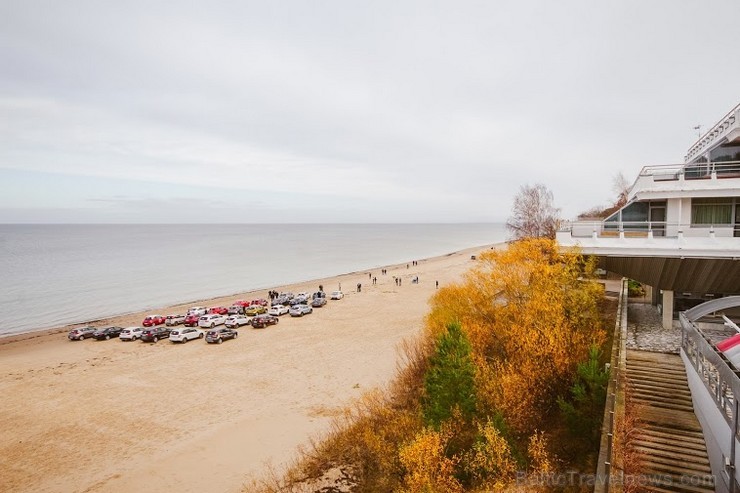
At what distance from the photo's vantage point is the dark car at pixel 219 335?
36.0 meters

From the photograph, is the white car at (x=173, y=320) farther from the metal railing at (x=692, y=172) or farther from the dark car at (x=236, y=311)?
the metal railing at (x=692, y=172)

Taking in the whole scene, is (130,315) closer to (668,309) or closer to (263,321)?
(263,321)

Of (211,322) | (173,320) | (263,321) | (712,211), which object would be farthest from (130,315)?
(712,211)

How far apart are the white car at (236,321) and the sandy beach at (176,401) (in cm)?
347

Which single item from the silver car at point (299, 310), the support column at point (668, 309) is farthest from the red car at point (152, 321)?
the support column at point (668, 309)

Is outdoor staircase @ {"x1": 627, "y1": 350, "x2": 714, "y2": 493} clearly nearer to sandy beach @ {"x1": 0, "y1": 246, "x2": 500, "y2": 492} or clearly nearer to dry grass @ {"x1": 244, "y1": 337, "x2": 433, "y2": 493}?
dry grass @ {"x1": 244, "y1": 337, "x2": 433, "y2": 493}

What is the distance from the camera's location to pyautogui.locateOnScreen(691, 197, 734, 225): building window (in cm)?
1833

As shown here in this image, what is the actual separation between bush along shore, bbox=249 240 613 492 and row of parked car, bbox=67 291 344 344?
21741 millimetres

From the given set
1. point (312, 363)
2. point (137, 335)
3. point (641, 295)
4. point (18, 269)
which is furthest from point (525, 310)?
point (18, 269)

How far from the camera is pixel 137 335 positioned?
3875 centimetres

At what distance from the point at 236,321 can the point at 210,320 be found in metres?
2.82

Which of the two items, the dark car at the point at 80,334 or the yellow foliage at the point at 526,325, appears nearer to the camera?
the yellow foliage at the point at 526,325

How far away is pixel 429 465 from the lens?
1370cm

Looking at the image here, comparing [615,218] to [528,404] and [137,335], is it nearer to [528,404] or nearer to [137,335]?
[528,404]
